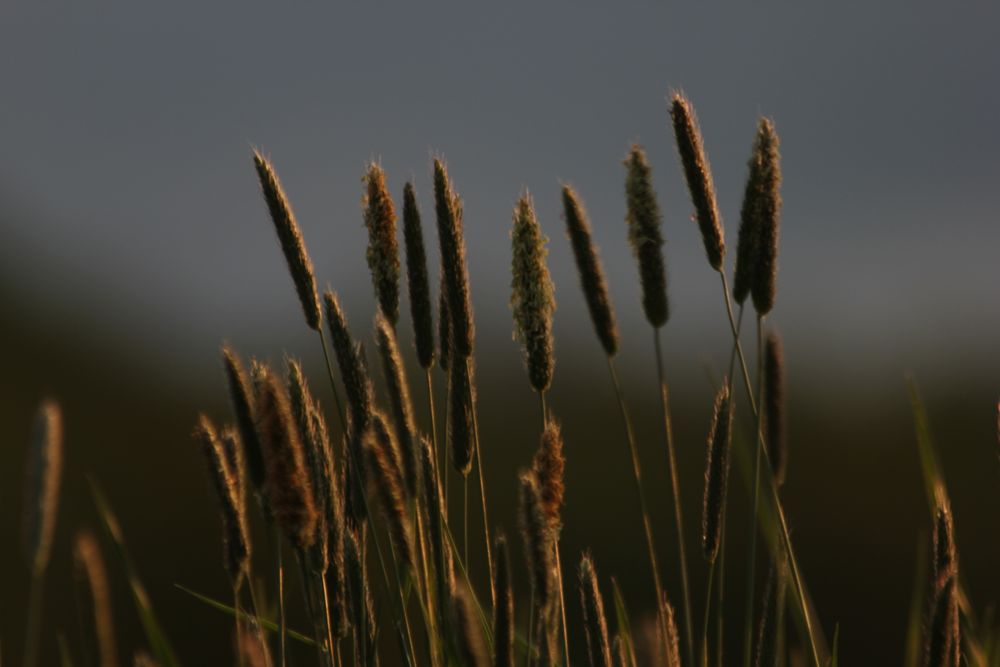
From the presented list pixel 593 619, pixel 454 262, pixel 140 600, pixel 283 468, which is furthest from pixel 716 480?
pixel 140 600

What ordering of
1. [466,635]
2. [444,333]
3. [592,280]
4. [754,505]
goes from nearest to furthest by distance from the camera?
[466,635] → [754,505] → [592,280] → [444,333]

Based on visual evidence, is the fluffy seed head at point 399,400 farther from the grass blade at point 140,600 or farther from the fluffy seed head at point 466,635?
the grass blade at point 140,600

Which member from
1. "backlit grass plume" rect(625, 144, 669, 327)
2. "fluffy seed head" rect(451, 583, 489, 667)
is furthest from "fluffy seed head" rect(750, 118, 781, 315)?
"fluffy seed head" rect(451, 583, 489, 667)

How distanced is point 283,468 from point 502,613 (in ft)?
1.60

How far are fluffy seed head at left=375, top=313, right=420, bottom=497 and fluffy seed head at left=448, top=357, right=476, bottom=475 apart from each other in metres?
0.10

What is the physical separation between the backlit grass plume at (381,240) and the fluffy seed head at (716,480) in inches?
31.7

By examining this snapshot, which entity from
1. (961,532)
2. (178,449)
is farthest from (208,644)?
(961,532)

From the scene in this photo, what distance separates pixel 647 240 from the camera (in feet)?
8.10

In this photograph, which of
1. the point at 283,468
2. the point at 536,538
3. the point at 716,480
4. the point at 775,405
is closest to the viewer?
the point at 536,538

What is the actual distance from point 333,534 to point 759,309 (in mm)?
1030

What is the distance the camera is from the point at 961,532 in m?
12.0

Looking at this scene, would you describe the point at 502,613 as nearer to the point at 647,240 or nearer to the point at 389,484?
the point at 389,484

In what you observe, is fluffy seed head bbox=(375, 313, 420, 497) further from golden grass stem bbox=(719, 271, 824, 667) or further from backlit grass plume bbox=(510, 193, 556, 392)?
golden grass stem bbox=(719, 271, 824, 667)

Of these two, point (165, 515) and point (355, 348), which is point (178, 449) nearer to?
point (165, 515)
